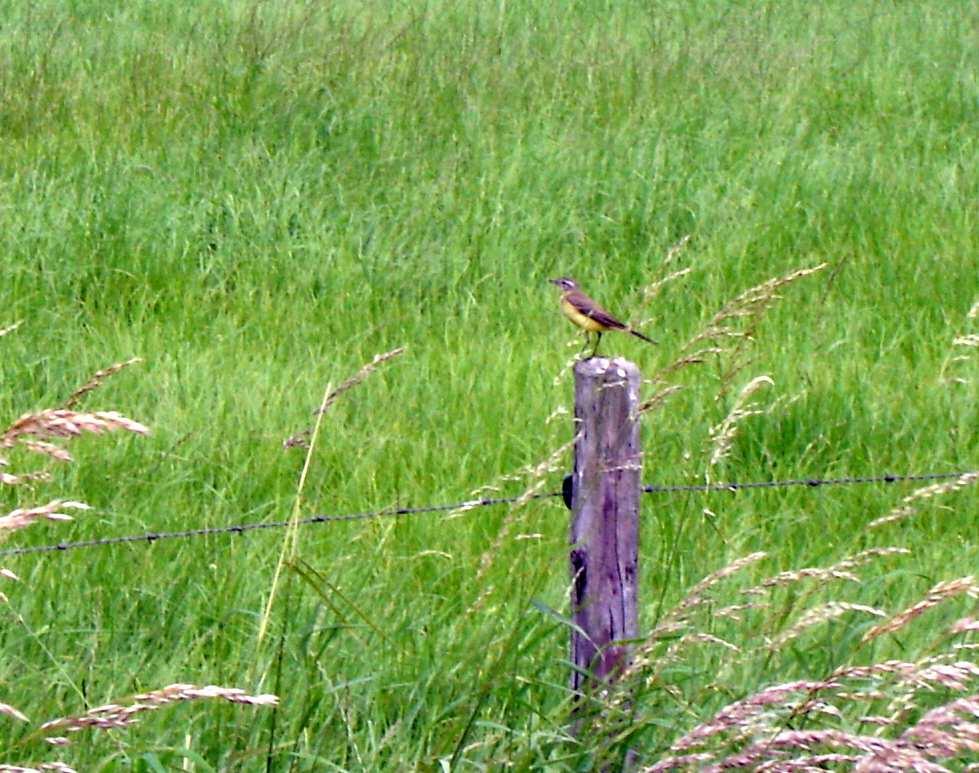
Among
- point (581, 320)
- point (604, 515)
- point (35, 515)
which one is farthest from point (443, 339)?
point (35, 515)

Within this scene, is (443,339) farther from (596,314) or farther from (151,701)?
(151,701)

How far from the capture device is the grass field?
10.4 ft

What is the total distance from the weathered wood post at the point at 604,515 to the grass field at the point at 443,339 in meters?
0.08

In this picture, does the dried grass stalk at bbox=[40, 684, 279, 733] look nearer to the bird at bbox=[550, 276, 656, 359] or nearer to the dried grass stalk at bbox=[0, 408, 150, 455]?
the dried grass stalk at bbox=[0, 408, 150, 455]

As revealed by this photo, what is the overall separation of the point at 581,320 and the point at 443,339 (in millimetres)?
1432

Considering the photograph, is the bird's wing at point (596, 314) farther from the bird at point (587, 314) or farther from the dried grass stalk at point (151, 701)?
the dried grass stalk at point (151, 701)

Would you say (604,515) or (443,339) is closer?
(604,515)

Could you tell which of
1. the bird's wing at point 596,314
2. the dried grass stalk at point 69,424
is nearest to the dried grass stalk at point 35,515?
the dried grass stalk at point 69,424

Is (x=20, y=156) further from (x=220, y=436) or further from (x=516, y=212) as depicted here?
(x=220, y=436)

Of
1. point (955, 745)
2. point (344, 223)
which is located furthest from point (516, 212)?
point (955, 745)

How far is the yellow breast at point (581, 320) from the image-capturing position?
4926 mm

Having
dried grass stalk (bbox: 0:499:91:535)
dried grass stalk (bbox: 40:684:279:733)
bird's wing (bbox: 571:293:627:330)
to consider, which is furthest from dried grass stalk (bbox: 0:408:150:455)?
bird's wing (bbox: 571:293:627:330)

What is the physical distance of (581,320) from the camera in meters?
4.96

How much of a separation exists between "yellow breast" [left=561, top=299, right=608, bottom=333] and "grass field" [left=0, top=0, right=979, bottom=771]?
388 millimetres
